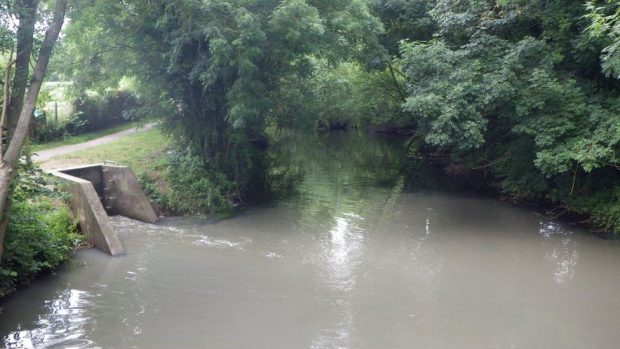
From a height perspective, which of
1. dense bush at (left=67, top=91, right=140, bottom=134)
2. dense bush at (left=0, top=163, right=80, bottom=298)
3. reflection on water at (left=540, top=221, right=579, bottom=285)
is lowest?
reflection on water at (left=540, top=221, right=579, bottom=285)

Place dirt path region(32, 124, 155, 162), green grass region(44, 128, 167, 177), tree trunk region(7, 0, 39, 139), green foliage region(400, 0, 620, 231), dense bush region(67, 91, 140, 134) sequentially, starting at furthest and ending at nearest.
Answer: dense bush region(67, 91, 140, 134), dirt path region(32, 124, 155, 162), green grass region(44, 128, 167, 177), green foliage region(400, 0, 620, 231), tree trunk region(7, 0, 39, 139)

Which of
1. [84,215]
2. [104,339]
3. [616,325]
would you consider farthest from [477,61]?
[104,339]

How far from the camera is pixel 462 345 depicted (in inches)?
320

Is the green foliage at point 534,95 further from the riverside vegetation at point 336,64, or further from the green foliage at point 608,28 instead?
the green foliage at point 608,28

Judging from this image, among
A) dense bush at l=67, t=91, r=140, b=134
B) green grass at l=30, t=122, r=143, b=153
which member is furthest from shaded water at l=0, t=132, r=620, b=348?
dense bush at l=67, t=91, r=140, b=134

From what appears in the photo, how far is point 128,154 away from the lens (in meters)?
18.0

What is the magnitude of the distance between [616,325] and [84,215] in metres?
10.5

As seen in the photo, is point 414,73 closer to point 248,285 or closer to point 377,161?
point 248,285

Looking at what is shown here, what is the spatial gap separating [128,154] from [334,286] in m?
10.5

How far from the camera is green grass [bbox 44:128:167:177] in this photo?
1620 centimetres

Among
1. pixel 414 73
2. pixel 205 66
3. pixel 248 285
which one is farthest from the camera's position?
pixel 414 73

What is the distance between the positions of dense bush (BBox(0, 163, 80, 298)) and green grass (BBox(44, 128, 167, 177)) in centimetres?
541

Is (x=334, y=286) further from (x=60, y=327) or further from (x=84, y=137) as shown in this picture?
(x=84, y=137)

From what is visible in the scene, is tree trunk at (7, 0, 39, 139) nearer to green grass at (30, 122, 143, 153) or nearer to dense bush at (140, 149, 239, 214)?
dense bush at (140, 149, 239, 214)
